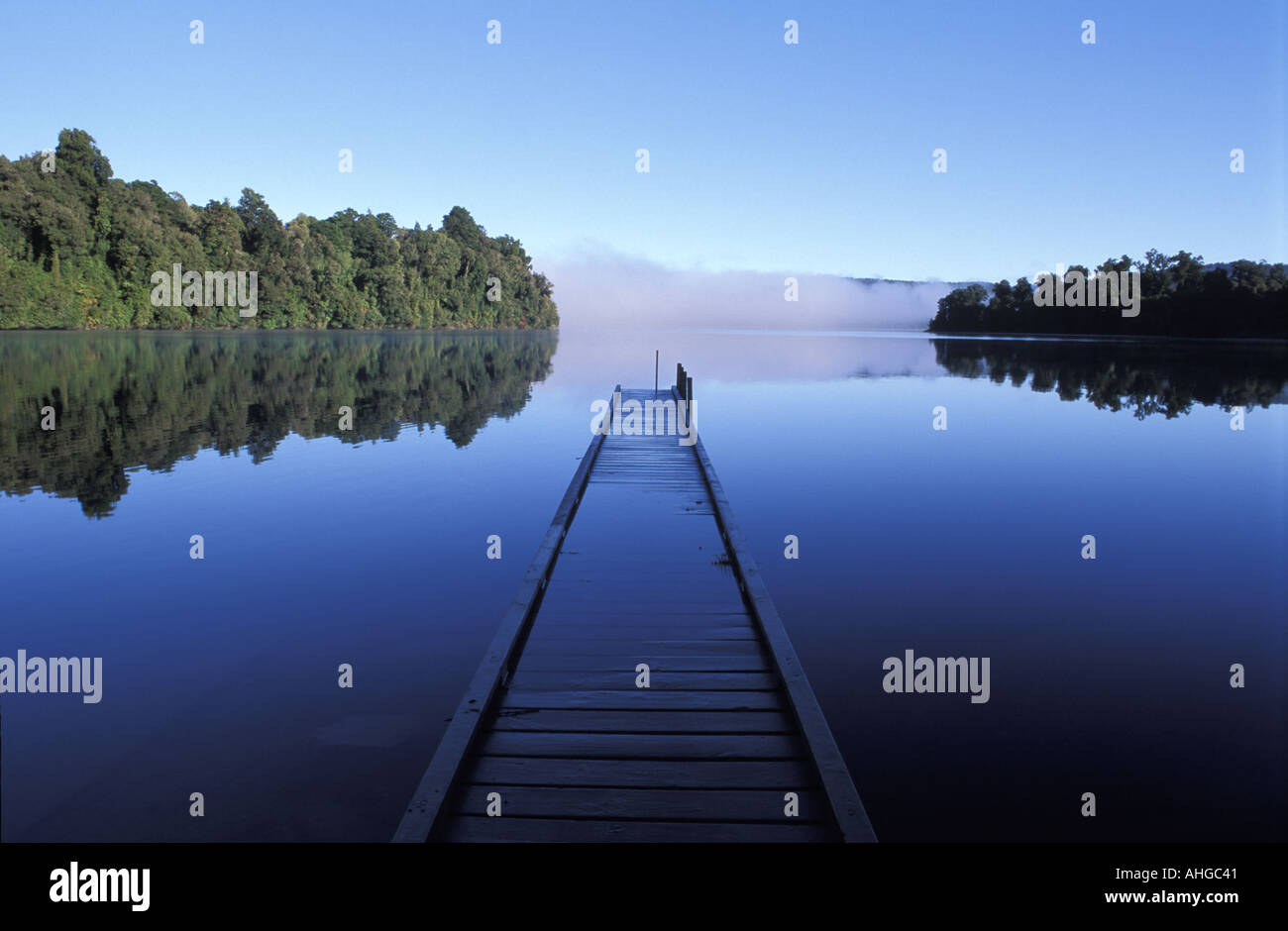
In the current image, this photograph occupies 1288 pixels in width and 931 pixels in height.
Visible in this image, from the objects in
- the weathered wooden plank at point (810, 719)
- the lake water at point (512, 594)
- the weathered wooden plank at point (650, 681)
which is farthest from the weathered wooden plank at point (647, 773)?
the weathered wooden plank at point (650, 681)

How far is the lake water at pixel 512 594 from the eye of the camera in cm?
485

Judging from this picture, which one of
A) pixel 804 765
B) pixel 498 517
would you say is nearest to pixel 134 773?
pixel 804 765

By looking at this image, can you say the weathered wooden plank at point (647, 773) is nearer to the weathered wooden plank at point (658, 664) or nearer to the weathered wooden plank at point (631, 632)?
the weathered wooden plank at point (658, 664)

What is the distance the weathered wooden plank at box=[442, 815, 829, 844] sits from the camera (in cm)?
382

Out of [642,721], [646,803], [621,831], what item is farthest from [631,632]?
[621,831]

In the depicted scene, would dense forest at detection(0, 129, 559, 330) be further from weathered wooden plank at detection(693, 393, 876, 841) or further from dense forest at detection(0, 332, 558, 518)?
weathered wooden plank at detection(693, 393, 876, 841)

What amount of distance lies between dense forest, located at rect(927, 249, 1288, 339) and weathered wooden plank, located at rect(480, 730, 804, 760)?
317 feet

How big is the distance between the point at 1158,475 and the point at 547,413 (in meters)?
16.8

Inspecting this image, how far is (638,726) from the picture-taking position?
16.2ft

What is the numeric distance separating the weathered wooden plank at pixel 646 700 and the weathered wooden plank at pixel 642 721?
55mm

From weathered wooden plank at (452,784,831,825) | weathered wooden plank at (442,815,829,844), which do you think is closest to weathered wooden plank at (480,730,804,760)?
weathered wooden plank at (452,784,831,825)

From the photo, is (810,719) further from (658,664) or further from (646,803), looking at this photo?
(658,664)

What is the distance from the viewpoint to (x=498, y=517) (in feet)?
38.8

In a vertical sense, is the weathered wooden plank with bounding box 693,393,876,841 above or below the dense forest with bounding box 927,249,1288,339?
below
